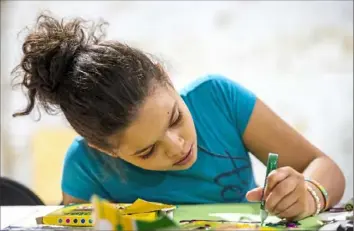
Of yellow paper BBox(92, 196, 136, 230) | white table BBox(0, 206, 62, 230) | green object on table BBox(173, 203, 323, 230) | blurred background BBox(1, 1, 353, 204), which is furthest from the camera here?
blurred background BBox(1, 1, 353, 204)

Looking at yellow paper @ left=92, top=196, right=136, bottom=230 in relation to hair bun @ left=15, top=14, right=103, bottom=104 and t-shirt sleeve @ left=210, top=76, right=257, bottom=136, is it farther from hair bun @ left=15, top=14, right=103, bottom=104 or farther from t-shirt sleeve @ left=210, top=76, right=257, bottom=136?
t-shirt sleeve @ left=210, top=76, right=257, bottom=136

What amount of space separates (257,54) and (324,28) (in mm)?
188

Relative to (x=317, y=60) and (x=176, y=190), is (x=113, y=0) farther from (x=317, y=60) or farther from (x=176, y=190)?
(x=176, y=190)

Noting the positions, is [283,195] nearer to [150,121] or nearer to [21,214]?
[150,121]

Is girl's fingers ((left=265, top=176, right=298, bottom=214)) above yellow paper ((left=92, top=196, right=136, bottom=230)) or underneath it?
underneath

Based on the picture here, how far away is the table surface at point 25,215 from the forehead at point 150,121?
0.10m

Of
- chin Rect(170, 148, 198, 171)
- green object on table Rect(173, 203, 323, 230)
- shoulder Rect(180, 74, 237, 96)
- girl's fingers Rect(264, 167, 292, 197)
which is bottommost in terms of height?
green object on table Rect(173, 203, 323, 230)

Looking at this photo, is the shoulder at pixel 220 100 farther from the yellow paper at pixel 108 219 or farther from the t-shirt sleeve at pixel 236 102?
the yellow paper at pixel 108 219

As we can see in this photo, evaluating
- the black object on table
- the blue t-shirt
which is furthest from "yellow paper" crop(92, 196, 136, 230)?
the black object on table

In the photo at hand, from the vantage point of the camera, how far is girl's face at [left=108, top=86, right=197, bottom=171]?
2.08 ft

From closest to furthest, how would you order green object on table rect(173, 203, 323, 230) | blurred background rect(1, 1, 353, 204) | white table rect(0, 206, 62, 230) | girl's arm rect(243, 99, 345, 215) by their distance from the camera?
green object on table rect(173, 203, 323, 230) < white table rect(0, 206, 62, 230) < girl's arm rect(243, 99, 345, 215) < blurred background rect(1, 1, 353, 204)

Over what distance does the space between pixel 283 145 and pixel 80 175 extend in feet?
0.99

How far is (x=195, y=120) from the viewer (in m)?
0.80

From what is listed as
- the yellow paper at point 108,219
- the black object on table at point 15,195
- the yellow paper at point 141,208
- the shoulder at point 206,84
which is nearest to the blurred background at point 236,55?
the black object on table at point 15,195
